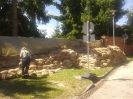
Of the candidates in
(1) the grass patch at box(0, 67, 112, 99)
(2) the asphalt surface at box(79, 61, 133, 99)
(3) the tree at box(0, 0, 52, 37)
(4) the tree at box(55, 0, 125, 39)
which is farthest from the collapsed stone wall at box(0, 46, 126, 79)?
(4) the tree at box(55, 0, 125, 39)

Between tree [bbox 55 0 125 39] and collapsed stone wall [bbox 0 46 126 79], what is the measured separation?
7.75 metres

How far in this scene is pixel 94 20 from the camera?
25.6 metres

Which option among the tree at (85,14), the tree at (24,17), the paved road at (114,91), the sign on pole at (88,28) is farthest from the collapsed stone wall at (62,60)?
the tree at (85,14)

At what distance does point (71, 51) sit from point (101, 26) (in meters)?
10.8

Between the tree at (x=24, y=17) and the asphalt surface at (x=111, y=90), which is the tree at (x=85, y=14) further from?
the asphalt surface at (x=111, y=90)

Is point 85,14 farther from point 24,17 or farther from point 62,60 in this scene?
point 62,60

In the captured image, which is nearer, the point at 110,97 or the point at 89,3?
the point at 110,97

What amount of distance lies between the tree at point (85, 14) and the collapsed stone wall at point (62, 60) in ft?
25.4

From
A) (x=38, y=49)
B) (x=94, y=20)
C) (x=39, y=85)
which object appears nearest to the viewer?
(x=39, y=85)

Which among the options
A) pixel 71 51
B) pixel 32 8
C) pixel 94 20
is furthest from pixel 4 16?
pixel 94 20

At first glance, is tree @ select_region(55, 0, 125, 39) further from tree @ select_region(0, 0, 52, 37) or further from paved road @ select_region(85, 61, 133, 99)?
paved road @ select_region(85, 61, 133, 99)

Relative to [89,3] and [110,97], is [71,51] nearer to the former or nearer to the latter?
[110,97]

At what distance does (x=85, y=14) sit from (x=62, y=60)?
39.0 feet

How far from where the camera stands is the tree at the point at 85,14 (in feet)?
83.9
